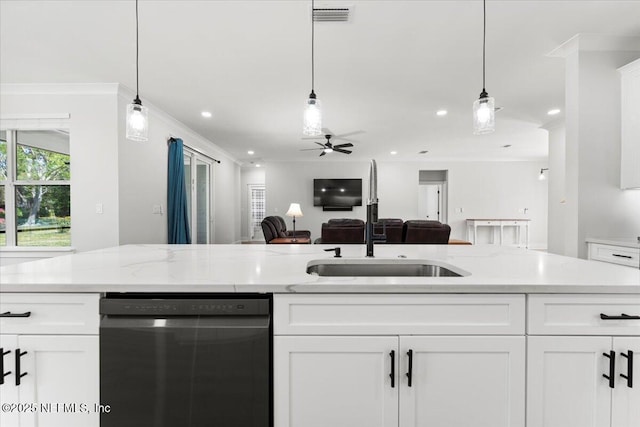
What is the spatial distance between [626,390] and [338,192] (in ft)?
24.0

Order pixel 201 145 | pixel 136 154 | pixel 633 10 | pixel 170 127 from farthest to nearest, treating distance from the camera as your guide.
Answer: pixel 201 145
pixel 170 127
pixel 136 154
pixel 633 10

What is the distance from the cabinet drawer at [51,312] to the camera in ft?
3.38

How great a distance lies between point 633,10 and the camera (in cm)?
211

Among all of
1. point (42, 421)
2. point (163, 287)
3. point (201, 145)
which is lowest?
point (42, 421)

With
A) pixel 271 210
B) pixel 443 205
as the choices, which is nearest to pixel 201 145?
pixel 271 210

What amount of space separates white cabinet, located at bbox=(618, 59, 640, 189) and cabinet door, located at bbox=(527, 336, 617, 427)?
6.97 feet

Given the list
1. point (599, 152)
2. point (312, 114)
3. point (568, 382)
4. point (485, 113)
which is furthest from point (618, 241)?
point (312, 114)

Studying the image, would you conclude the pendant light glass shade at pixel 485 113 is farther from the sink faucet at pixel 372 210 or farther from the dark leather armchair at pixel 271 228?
Result: the dark leather armchair at pixel 271 228

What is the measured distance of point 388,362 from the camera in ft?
3.39

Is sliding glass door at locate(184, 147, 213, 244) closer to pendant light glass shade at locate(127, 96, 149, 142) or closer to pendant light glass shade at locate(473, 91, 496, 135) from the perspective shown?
pendant light glass shade at locate(127, 96, 149, 142)

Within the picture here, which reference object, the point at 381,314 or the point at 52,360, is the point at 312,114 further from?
the point at 52,360

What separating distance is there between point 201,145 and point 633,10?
594cm

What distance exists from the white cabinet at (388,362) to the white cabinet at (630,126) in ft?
7.76

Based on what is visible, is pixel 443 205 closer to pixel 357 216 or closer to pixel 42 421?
pixel 357 216
